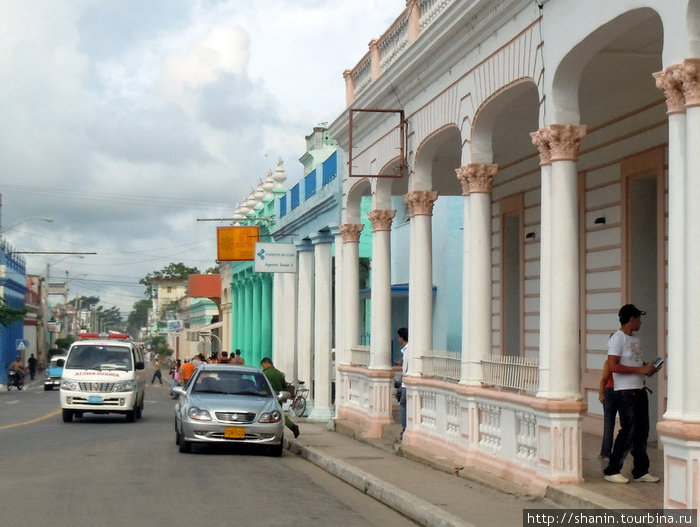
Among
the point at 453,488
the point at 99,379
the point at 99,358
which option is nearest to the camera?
the point at 453,488

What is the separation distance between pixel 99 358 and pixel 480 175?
14959 millimetres

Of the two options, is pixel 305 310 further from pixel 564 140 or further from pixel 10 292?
pixel 10 292

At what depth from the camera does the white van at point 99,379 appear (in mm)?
26734

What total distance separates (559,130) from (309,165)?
1321 inches

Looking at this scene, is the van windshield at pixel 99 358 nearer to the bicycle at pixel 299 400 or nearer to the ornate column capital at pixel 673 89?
the bicycle at pixel 299 400

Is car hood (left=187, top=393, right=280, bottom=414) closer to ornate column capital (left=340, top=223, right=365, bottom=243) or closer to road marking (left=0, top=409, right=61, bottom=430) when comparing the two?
ornate column capital (left=340, top=223, right=365, bottom=243)

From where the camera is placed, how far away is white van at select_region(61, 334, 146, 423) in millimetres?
26734

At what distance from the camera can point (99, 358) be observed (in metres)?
27.3

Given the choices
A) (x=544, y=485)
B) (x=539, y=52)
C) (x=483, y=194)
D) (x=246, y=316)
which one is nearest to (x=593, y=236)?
(x=483, y=194)

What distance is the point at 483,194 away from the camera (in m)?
14.7

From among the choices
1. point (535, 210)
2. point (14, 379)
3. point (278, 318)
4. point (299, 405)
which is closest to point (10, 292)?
point (14, 379)

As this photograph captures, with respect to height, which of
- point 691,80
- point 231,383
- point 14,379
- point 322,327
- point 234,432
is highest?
point 691,80

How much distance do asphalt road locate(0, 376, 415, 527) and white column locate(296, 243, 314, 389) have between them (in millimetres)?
7389

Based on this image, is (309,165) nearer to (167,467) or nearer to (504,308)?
(504,308)
